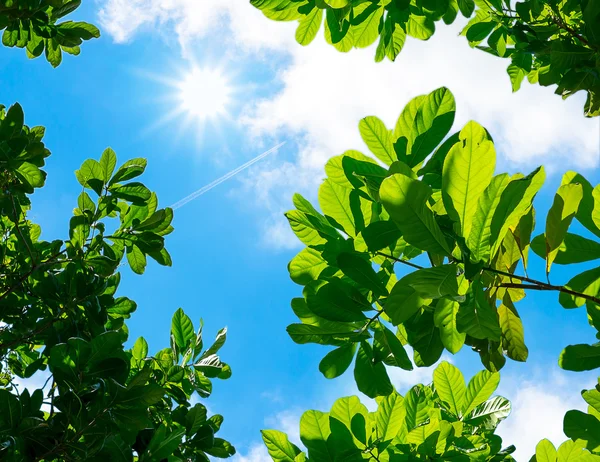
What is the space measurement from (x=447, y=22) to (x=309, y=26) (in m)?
0.57

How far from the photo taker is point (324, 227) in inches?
55.2

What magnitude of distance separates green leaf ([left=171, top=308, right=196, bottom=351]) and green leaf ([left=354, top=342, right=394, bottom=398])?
1.48m

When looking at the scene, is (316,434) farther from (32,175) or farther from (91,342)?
(32,175)

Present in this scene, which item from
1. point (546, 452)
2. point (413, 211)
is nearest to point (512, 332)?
point (413, 211)

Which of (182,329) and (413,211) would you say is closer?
(413,211)

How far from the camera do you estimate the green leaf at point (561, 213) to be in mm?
1063

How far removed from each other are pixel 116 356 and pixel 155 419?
2.26ft

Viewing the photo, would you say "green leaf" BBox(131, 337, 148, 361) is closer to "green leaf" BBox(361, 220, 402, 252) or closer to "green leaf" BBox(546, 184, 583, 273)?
"green leaf" BBox(361, 220, 402, 252)

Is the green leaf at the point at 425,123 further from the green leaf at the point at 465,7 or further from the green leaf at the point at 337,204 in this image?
the green leaf at the point at 465,7

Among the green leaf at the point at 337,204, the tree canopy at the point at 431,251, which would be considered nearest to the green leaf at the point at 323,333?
the tree canopy at the point at 431,251

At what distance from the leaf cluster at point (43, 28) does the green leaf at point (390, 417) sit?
230 centimetres

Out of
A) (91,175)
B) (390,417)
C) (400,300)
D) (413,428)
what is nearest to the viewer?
(400,300)

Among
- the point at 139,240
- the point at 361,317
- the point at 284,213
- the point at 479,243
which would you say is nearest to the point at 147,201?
the point at 139,240

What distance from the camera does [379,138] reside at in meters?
1.34
